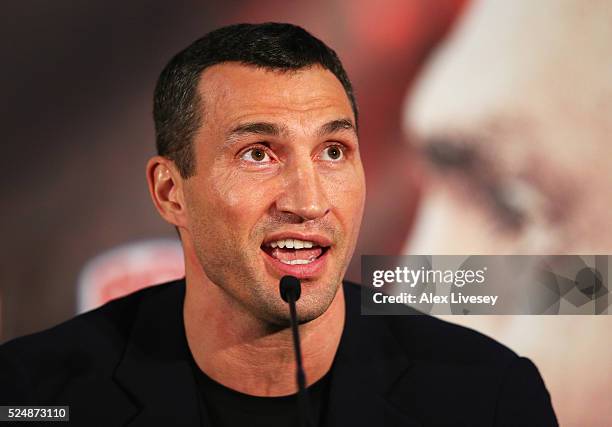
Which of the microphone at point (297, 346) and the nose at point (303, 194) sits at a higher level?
the nose at point (303, 194)

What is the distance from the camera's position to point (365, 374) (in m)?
2.02

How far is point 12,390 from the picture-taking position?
209 cm

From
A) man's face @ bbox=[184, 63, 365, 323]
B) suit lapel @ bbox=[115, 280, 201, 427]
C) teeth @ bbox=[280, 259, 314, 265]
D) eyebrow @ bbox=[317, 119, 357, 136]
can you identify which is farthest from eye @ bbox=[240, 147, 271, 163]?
suit lapel @ bbox=[115, 280, 201, 427]

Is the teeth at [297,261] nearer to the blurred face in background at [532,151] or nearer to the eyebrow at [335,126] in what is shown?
the eyebrow at [335,126]

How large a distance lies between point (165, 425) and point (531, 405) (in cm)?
93

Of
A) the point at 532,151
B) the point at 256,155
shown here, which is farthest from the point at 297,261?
the point at 532,151

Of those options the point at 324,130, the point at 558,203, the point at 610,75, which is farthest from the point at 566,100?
the point at 324,130

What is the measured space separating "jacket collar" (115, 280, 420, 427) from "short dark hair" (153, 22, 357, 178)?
45 cm

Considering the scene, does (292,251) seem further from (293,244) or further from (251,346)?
(251,346)

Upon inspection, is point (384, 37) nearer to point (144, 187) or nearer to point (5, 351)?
point (144, 187)

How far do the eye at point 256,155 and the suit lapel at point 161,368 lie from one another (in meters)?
0.54

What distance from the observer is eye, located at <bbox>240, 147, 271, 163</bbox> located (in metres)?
1.83

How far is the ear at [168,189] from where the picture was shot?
2.00 m

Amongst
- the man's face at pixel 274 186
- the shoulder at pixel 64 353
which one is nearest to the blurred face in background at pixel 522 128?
the man's face at pixel 274 186
